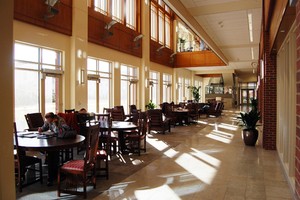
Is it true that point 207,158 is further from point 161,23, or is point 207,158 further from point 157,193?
point 161,23

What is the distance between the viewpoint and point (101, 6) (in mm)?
10039

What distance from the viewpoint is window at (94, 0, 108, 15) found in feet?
31.9

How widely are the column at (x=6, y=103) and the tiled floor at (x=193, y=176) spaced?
6.31ft

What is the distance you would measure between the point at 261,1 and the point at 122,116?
520 cm

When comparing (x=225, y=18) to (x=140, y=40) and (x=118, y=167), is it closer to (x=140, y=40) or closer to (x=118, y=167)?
(x=118, y=167)

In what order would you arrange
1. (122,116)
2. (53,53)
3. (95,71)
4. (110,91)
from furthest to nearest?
(110,91)
(95,71)
(122,116)
(53,53)

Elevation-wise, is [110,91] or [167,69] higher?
[167,69]

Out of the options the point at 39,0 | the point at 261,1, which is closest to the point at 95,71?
the point at 39,0

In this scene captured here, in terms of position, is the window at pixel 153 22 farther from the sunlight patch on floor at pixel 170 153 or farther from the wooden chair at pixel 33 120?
the wooden chair at pixel 33 120

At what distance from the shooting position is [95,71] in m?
9.77

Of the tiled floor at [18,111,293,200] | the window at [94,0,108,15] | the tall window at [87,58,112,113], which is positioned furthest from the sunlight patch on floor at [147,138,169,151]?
the window at [94,0,108,15]

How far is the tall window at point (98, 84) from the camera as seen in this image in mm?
9586

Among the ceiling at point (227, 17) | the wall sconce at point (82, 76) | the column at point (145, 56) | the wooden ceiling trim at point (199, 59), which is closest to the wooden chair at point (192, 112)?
the column at point (145, 56)

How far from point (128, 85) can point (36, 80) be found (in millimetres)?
5356
